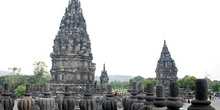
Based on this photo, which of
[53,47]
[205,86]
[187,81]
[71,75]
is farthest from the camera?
[187,81]

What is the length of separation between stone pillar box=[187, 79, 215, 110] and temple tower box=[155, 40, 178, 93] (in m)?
35.8

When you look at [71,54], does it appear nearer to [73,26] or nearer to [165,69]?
[73,26]

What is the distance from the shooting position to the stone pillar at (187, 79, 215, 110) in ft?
10.2

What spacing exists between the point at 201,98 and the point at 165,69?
37.0 meters

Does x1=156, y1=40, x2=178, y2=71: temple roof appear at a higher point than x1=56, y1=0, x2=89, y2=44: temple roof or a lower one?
lower

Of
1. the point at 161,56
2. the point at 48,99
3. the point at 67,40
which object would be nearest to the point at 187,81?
the point at 161,56

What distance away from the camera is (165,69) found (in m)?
39.0

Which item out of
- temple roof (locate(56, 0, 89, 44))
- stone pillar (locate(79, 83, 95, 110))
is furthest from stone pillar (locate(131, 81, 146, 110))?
temple roof (locate(56, 0, 89, 44))

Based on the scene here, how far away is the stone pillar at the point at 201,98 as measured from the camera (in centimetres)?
310

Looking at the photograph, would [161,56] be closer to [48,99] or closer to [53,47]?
[53,47]

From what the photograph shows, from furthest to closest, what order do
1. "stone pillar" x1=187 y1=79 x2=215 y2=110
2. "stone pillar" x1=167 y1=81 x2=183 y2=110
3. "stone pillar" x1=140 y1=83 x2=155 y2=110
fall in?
"stone pillar" x1=140 y1=83 x2=155 y2=110
"stone pillar" x1=167 y1=81 x2=183 y2=110
"stone pillar" x1=187 y1=79 x2=215 y2=110

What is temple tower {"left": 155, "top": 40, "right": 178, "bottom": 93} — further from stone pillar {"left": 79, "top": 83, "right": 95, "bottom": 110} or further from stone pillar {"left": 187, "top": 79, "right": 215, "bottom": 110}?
stone pillar {"left": 187, "top": 79, "right": 215, "bottom": 110}

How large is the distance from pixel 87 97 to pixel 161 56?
118 ft

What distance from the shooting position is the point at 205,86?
10.7 feet
